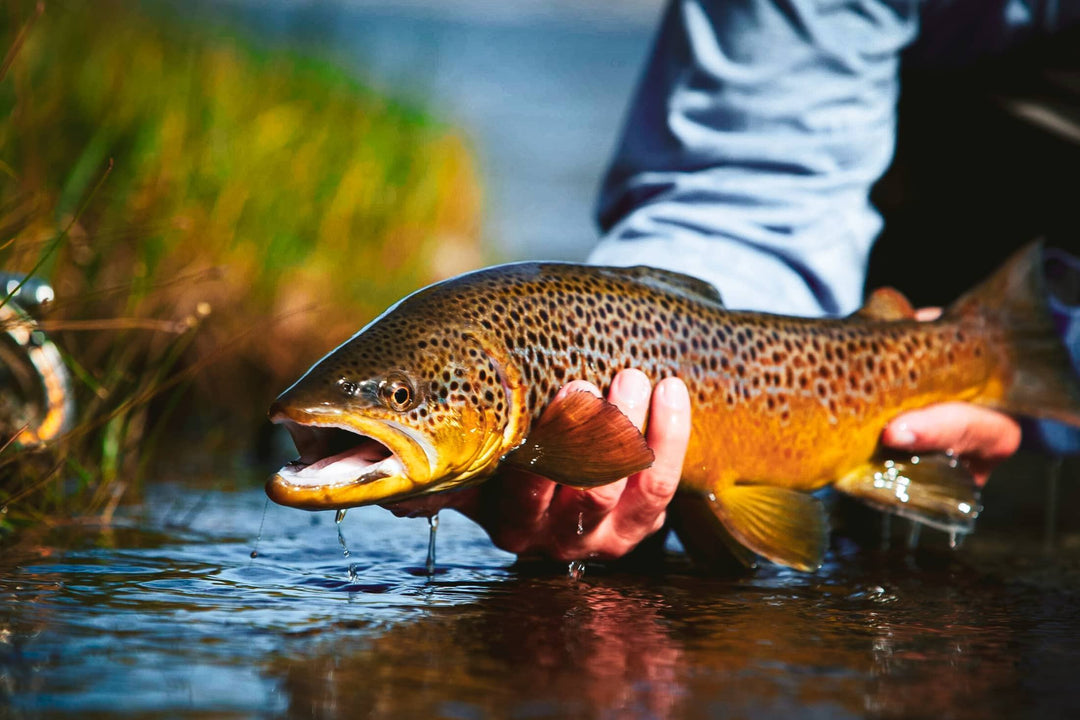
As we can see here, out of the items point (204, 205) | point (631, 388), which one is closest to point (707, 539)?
point (631, 388)

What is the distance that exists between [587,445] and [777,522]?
1.73 feet

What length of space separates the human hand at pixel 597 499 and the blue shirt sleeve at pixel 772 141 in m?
0.74

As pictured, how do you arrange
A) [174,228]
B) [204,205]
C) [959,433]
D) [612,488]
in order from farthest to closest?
1. [204,205]
2. [174,228]
3. [959,433]
4. [612,488]

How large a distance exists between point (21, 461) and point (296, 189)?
9.12 ft

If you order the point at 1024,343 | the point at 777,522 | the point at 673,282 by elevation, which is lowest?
the point at 777,522

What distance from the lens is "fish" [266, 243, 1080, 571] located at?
191 cm

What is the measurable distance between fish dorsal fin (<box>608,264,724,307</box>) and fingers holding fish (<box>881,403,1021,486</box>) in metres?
0.49

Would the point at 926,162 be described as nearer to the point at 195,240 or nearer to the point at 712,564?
the point at 712,564

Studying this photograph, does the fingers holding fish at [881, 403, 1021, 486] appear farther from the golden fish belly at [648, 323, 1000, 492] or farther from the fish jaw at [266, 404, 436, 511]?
the fish jaw at [266, 404, 436, 511]

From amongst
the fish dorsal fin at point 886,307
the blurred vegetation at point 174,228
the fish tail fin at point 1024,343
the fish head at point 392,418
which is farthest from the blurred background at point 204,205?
the fish tail fin at point 1024,343

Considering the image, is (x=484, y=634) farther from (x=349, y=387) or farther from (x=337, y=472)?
(x=349, y=387)

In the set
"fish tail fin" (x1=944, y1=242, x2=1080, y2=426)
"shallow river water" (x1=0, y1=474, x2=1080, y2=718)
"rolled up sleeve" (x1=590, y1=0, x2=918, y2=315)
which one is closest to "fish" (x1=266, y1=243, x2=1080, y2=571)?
"fish tail fin" (x1=944, y1=242, x2=1080, y2=426)

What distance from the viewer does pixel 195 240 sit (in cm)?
417

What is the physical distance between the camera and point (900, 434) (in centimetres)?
254
